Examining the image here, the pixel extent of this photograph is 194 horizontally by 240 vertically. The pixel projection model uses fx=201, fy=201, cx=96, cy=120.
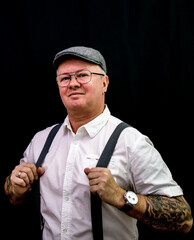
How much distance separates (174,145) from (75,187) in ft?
2.54

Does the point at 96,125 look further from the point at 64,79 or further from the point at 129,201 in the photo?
the point at 129,201

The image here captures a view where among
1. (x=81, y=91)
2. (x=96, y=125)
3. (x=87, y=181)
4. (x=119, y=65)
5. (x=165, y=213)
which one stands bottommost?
(x=165, y=213)

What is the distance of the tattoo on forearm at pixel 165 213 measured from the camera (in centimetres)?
88

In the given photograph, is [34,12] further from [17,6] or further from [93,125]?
[93,125]

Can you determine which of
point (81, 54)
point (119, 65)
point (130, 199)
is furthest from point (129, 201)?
point (119, 65)

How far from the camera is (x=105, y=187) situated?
0.83 m

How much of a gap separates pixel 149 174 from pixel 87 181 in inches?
11.3

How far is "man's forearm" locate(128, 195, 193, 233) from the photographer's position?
87 centimetres

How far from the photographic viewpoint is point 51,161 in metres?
1.07

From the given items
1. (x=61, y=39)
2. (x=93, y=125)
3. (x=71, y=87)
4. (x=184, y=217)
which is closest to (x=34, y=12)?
(x=61, y=39)

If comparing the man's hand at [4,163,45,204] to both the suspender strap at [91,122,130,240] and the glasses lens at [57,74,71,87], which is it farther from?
the glasses lens at [57,74,71,87]

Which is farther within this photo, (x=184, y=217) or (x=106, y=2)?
(x=106, y=2)

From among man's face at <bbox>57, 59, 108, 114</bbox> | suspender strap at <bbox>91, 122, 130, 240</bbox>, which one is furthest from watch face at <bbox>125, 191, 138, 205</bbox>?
man's face at <bbox>57, 59, 108, 114</bbox>

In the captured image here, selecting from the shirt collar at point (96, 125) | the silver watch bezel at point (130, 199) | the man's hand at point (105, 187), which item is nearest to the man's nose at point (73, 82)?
the shirt collar at point (96, 125)
